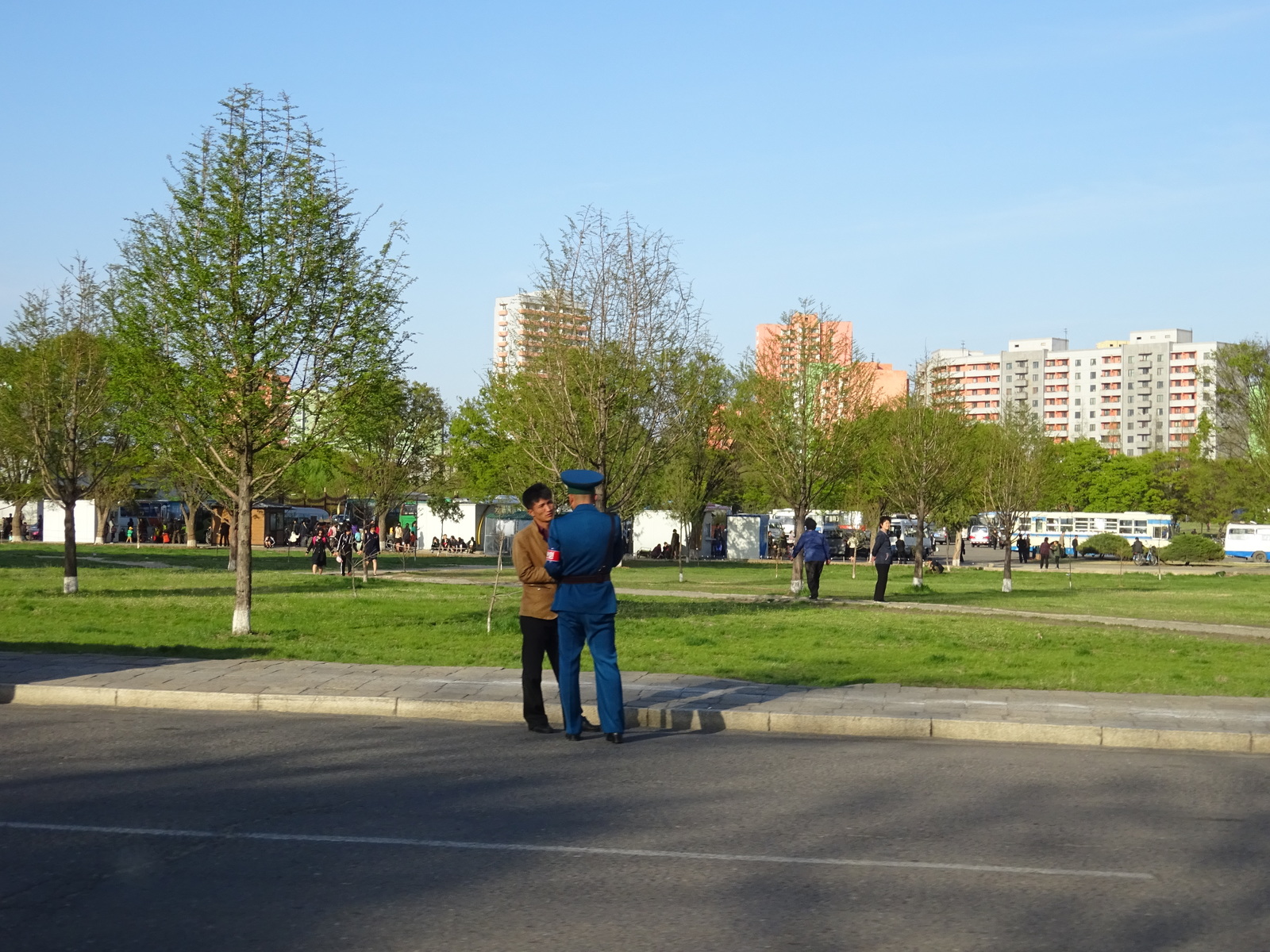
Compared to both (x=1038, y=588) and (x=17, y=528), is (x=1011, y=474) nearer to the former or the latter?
(x=1038, y=588)

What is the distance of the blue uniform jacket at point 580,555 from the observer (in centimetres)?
1002

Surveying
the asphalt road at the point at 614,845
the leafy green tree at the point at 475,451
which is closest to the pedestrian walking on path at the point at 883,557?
the asphalt road at the point at 614,845

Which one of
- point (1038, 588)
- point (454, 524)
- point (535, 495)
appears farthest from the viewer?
point (454, 524)

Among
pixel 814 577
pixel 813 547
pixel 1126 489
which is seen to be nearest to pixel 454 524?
pixel 814 577

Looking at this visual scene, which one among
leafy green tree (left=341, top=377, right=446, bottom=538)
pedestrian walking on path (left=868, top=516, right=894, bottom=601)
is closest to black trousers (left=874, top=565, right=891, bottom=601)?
pedestrian walking on path (left=868, top=516, right=894, bottom=601)

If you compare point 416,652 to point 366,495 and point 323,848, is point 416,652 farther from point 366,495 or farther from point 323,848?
point 366,495

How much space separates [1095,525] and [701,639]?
3342 inches

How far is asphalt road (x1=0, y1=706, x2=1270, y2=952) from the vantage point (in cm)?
519

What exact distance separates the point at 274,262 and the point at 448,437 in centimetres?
6258

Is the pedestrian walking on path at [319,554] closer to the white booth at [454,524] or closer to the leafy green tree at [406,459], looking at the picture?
the leafy green tree at [406,459]

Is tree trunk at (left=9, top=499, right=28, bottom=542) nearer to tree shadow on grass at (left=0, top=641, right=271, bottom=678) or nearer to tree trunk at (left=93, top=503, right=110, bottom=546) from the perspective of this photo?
tree trunk at (left=93, top=503, right=110, bottom=546)

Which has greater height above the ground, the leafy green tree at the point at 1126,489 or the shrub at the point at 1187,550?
the leafy green tree at the point at 1126,489

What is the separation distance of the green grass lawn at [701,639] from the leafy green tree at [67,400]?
9.62ft

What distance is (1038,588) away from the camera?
1695 inches
